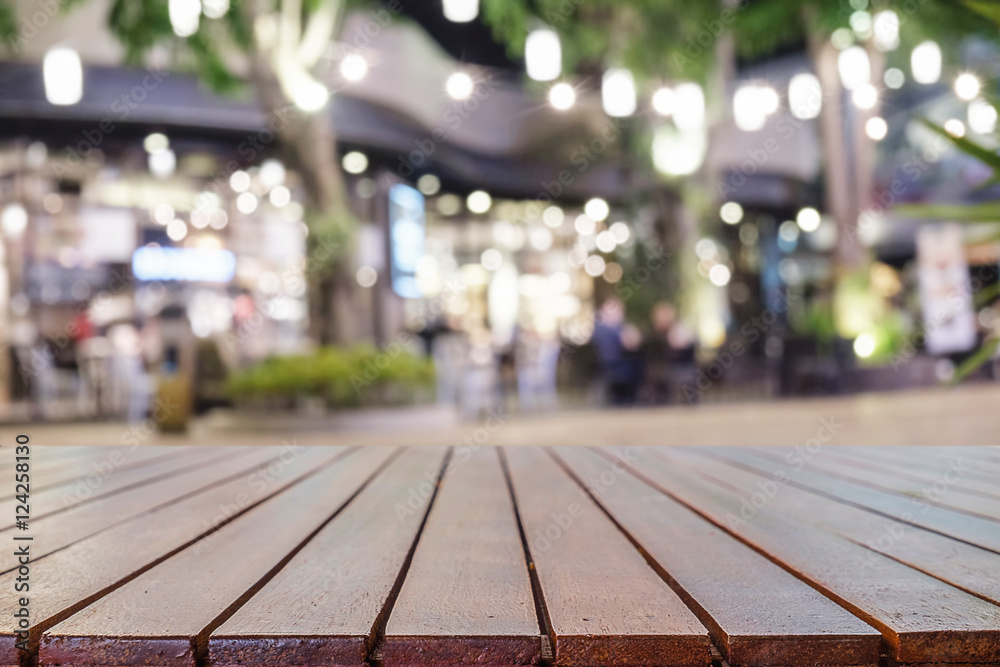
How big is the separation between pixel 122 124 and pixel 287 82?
13.2 ft

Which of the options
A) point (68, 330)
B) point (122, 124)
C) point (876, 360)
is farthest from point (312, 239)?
point (876, 360)

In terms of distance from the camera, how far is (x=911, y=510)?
1.17m

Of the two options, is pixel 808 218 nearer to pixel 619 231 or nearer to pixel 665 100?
pixel 619 231

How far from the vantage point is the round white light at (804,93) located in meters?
9.07

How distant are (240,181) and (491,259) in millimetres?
6931

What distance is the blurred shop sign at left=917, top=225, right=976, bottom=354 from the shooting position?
10.9 meters

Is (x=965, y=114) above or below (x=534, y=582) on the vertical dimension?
above

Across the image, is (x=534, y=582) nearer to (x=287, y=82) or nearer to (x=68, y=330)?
(x=287, y=82)

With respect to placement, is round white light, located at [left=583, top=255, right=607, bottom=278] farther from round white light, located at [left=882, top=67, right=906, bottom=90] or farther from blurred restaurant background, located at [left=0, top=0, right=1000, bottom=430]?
round white light, located at [left=882, top=67, right=906, bottom=90]

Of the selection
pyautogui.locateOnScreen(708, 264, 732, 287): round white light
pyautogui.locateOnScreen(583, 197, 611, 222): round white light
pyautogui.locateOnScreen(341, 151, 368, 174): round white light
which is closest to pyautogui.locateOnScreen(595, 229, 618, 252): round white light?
pyautogui.locateOnScreen(583, 197, 611, 222): round white light

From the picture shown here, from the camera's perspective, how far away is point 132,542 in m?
1.02

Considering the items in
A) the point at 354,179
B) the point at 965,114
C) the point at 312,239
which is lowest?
the point at 312,239

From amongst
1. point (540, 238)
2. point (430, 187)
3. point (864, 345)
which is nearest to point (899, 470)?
point (864, 345)

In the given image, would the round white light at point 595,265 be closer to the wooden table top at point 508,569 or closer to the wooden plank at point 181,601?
the wooden table top at point 508,569
